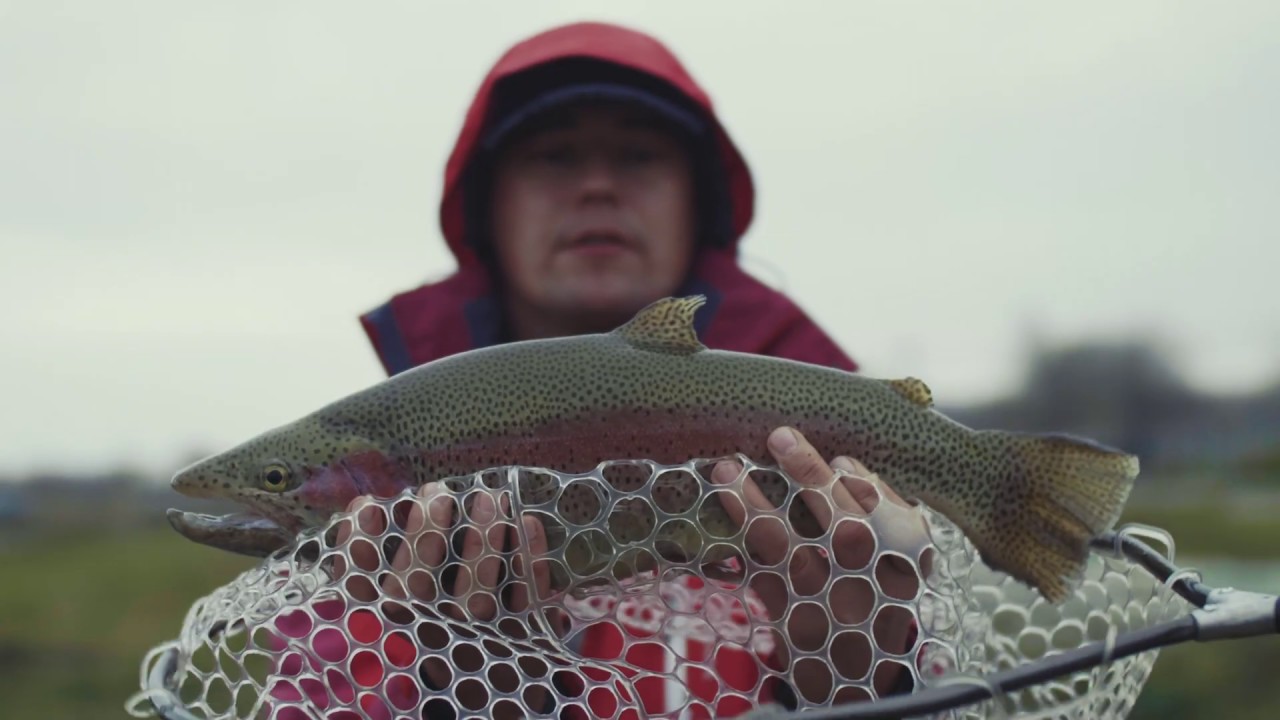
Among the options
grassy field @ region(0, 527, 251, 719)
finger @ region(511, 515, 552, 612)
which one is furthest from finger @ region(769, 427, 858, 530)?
grassy field @ region(0, 527, 251, 719)

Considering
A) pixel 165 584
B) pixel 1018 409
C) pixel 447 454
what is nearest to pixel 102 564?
pixel 165 584

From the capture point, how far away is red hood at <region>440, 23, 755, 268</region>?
9.07ft

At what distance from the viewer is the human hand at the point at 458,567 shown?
1.72 metres

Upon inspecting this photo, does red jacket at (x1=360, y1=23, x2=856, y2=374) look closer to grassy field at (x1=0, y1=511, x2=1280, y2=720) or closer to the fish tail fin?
the fish tail fin

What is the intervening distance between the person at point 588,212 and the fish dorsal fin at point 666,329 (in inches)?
28.6

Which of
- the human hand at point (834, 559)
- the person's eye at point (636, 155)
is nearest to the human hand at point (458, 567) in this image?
the human hand at point (834, 559)

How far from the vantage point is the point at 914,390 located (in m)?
1.90

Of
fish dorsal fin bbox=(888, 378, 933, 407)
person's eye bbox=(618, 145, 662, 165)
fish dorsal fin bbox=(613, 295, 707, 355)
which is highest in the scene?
person's eye bbox=(618, 145, 662, 165)

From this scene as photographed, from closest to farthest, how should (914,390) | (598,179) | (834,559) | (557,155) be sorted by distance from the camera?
(834,559) < (914,390) < (598,179) < (557,155)

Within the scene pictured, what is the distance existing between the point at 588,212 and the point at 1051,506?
1.27m

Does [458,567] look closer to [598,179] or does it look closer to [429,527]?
[429,527]

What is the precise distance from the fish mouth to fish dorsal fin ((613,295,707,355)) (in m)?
0.69

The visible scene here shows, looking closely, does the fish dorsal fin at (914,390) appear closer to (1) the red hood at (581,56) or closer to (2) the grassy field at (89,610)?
(1) the red hood at (581,56)

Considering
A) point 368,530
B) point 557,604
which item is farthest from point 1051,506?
point 368,530
